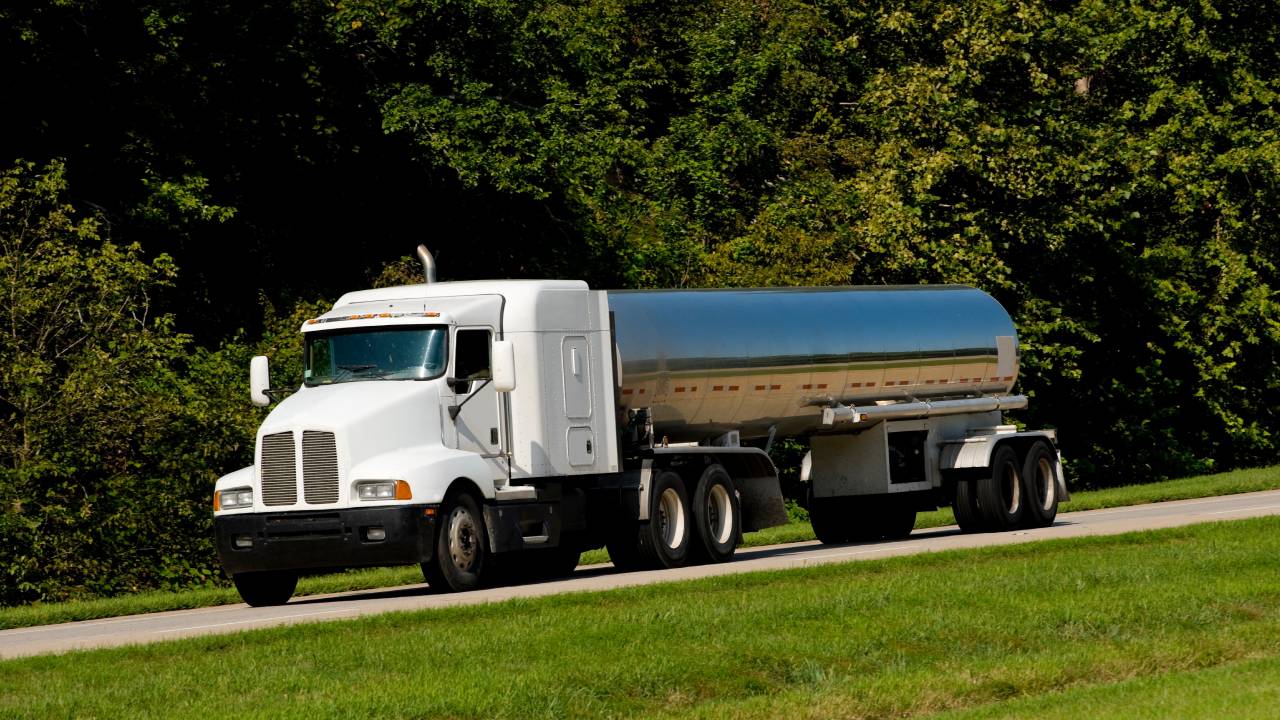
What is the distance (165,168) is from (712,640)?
24.9 m

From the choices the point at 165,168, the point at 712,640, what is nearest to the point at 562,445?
the point at 712,640

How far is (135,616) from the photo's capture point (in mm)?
21609

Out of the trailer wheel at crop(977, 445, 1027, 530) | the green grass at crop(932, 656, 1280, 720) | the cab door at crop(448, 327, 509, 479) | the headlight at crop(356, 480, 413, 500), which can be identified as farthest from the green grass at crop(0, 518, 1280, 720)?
the trailer wheel at crop(977, 445, 1027, 530)

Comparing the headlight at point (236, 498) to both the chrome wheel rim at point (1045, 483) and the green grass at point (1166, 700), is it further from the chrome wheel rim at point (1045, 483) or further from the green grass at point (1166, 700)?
the chrome wheel rim at point (1045, 483)

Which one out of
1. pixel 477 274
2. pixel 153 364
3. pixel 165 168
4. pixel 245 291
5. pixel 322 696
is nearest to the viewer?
pixel 322 696

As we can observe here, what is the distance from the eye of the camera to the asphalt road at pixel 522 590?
703 inches

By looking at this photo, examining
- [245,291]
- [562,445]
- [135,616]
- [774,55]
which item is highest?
[774,55]

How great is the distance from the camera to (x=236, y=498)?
20109 mm

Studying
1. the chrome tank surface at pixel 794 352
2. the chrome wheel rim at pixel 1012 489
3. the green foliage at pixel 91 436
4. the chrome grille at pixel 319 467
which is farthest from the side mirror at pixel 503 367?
the chrome wheel rim at pixel 1012 489

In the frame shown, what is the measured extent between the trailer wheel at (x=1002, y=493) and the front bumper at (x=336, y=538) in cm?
993

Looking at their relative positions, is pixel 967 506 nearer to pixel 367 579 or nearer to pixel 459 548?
pixel 367 579

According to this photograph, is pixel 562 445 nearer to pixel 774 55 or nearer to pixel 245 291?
pixel 245 291

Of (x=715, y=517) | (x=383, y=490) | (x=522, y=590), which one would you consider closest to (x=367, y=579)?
(x=715, y=517)

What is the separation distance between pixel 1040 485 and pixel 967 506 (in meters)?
1.39
